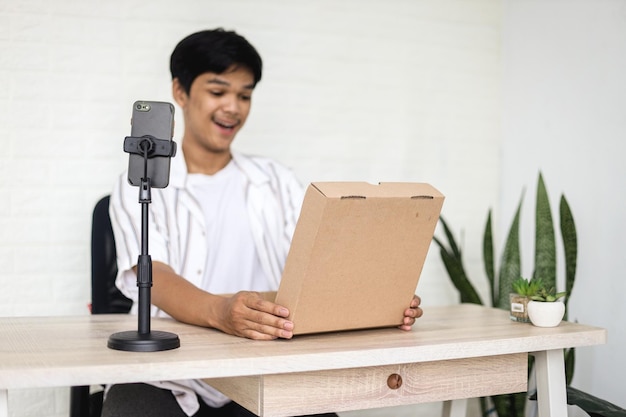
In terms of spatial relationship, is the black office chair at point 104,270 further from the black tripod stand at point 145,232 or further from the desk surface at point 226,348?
the black tripod stand at point 145,232

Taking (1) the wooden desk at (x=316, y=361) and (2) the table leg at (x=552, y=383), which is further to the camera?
(2) the table leg at (x=552, y=383)

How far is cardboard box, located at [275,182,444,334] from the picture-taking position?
1.74 m

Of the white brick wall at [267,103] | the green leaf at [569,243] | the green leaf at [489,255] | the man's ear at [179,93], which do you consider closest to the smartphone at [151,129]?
the man's ear at [179,93]

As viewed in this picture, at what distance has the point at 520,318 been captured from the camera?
2176 mm

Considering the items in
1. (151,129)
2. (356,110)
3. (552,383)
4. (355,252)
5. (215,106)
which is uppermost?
(356,110)

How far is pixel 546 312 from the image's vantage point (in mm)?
2096

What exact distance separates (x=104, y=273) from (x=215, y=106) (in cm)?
67

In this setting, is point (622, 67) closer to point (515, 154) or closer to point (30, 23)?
point (515, 154)

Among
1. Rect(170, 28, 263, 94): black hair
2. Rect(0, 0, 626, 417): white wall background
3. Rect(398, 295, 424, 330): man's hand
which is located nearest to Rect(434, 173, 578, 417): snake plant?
Rect(0, 0, 626, 417): white wall background

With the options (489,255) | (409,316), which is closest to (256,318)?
(409,316)

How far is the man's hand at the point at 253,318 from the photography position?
1.81m

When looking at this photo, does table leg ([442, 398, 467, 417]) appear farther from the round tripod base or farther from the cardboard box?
the round tripod base

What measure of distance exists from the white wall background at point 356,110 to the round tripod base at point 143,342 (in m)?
1.63

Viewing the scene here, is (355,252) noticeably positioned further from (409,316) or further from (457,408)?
(457,408)
